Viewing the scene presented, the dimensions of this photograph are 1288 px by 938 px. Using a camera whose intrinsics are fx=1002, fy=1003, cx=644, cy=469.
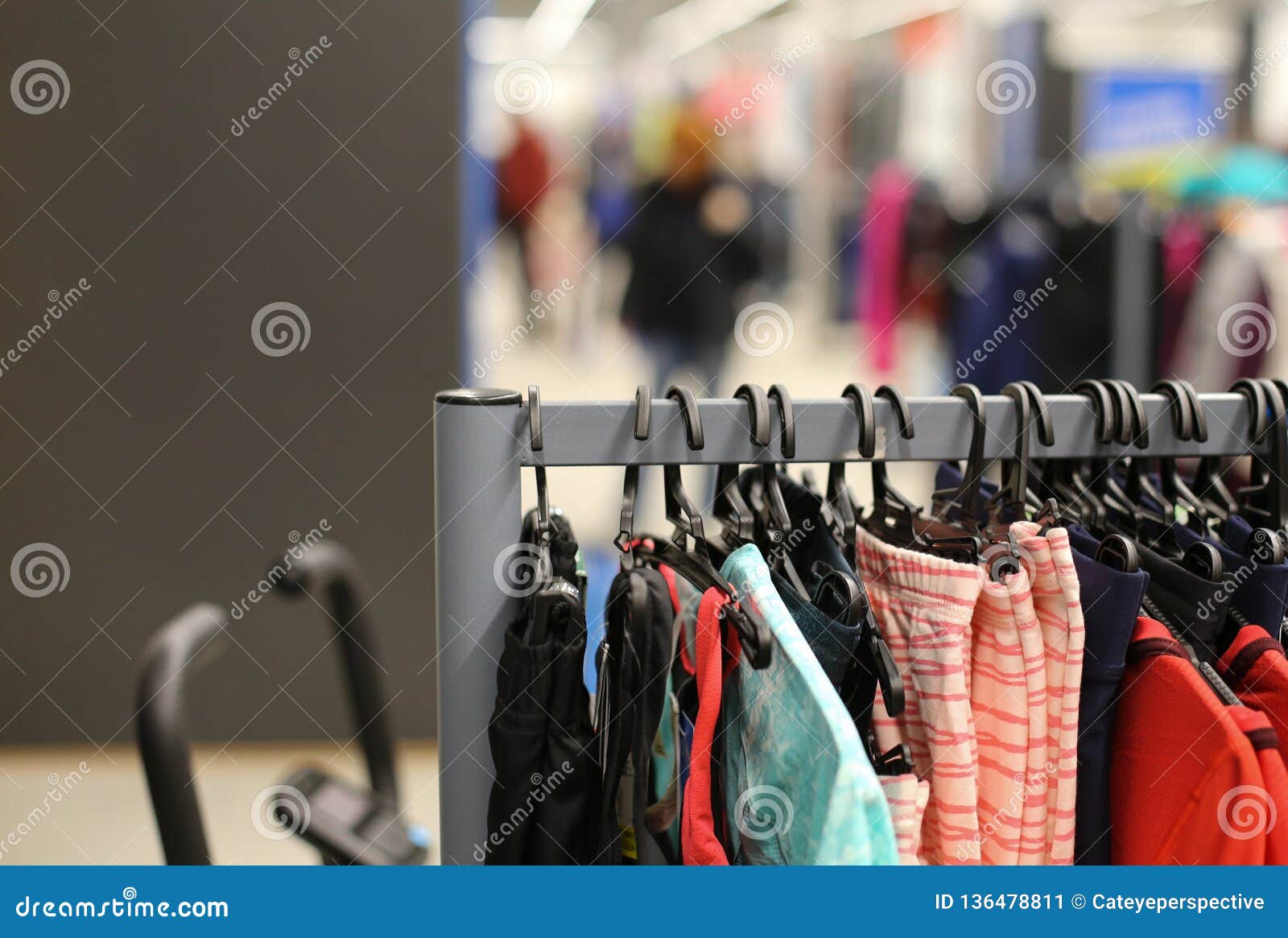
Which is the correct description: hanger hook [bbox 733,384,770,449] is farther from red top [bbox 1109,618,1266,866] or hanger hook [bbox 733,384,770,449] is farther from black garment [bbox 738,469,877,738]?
red top [bbox 1109,618,1266,866]

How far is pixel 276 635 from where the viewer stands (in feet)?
10.4

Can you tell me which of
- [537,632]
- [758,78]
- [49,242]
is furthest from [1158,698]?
[758,78]

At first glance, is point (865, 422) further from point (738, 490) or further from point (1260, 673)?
point (1260, 673)

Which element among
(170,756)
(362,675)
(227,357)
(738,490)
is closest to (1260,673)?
(738,490)

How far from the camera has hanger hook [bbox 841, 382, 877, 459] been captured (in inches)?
38.7

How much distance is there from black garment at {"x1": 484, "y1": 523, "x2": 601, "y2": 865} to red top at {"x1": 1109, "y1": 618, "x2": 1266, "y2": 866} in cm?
51

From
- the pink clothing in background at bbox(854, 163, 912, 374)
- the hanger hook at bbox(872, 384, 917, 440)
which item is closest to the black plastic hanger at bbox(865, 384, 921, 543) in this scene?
the hanger hook at bbox(872, 384, 917, 440)

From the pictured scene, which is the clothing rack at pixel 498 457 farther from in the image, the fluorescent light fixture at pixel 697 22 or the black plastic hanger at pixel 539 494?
the fluorescent light fixture at pixel 697 22

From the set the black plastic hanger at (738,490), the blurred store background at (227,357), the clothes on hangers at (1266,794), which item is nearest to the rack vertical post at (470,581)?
the black plastic hanger at (738,490)

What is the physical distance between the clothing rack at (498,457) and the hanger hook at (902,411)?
0.03 ft

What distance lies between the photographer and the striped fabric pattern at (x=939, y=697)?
0.90 metres

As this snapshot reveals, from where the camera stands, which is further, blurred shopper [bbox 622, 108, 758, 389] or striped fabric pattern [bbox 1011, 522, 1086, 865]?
blurred shopper [bbox 622, 108, 758, 389]

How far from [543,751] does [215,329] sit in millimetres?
2497

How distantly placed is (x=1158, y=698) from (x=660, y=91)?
7487 mm
